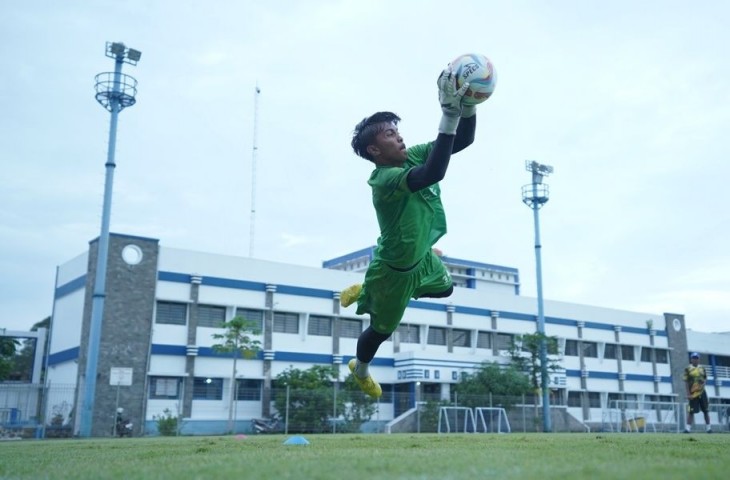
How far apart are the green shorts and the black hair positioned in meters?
0.97

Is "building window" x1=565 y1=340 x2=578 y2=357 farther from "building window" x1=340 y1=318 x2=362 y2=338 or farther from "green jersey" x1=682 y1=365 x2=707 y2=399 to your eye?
"green jersey" x1=682 y1=365 x2=707 y2=399

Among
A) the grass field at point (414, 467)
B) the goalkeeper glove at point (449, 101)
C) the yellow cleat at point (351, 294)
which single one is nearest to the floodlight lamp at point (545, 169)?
the yellow cleat at point (351, 294)

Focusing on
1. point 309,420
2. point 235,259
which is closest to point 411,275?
point 309,420

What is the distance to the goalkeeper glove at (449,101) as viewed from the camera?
481 centimetres

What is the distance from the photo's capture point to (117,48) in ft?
90.7

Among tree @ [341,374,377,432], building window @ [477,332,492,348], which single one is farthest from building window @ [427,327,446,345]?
tree @ [341,374,377,432]

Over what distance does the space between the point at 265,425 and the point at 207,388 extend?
13.0 ft

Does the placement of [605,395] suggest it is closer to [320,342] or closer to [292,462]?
[320,342]

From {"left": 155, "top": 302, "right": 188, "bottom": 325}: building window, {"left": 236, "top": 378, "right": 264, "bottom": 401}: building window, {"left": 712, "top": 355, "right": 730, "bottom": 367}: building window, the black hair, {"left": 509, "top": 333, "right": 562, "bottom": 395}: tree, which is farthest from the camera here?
{"left": 712, "top": 355, "right": 730, "bottom": 367}: building window

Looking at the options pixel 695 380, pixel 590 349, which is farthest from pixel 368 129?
pixel 590 349

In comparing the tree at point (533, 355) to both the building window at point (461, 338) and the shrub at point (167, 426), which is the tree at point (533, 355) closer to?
the building window at point (461, 338)

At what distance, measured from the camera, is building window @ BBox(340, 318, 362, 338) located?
125 feet

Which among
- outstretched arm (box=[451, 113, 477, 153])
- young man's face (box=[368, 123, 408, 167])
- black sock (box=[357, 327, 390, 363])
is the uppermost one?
outstretched arm (box=[451, 113, 477, 153])

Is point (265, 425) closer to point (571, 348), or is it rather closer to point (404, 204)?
point (571, 348)
